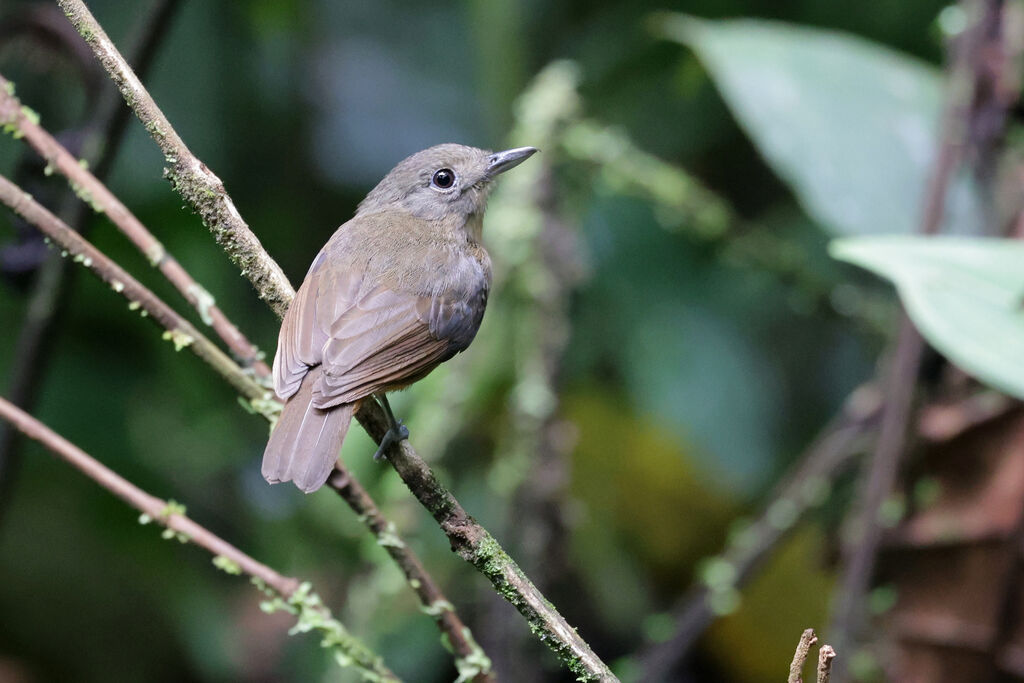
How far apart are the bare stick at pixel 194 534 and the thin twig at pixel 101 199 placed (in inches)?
9.8

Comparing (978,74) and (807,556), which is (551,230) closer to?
(978,74)

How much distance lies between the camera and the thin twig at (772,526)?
280 cm

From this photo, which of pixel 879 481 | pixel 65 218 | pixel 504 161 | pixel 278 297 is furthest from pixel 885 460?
pixel 65 218

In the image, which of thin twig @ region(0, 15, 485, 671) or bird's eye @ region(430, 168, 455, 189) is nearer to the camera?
thin twig @ region(0, 15, 485, 671)

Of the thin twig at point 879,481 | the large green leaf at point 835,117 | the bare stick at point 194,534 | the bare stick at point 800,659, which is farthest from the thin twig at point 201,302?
the large green leaf at point 835,117

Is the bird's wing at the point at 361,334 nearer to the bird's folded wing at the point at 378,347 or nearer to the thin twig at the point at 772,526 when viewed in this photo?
the bird's folded wing at the point at 378,347

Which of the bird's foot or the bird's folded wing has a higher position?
the bird's folded wing

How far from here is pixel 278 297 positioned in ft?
4.56

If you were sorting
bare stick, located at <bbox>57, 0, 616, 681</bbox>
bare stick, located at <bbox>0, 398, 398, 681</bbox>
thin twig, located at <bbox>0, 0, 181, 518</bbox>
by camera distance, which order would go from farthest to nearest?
thin twig, located at <bbox>0, 0, 181, 518</bbox>, bare stick, located at <bbox>0, 398, 398, 681</bbox>, bare stick, located at <bbox>57, 0, 616, 681</bbox>

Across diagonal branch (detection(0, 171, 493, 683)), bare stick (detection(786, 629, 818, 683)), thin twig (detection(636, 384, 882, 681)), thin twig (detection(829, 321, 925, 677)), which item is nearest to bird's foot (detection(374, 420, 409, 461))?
diagonal branch (detection(0, 171, 493, 683))

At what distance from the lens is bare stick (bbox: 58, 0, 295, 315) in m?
1.26

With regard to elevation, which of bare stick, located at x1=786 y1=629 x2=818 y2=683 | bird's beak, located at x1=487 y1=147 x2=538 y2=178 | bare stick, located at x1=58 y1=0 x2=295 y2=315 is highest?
bird's beak, located at x1=487 y1=147 x2=538 y2=178

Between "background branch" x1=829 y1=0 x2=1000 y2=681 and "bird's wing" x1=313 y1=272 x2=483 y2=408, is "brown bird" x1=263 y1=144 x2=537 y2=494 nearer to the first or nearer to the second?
"bird's wing" x1=313 y1=272 x2=483 y2=408

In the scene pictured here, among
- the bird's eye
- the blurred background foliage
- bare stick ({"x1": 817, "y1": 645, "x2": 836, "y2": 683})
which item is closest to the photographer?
bare stick ({"x1": 817, "y1": 645, "x2": 836, "y2": 683})
